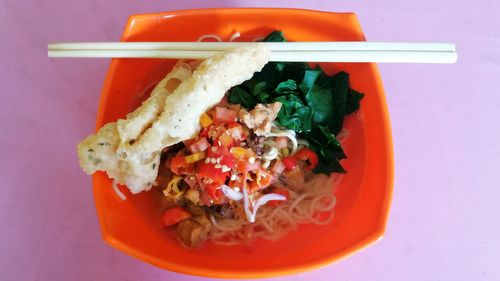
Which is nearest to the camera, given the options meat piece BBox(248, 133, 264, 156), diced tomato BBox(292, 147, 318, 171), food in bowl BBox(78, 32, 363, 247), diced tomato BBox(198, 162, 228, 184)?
food in bowl BBox(78, 32, 363, 247)

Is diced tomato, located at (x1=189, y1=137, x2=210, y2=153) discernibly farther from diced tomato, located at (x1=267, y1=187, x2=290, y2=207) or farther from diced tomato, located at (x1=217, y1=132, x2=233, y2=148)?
diced tomato, located at (x1=267, y1=187, x2=290, y2=207)

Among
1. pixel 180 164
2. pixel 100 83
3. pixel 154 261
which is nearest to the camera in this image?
pixel 154 261

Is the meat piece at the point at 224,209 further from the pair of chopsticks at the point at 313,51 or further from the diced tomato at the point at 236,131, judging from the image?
the pair of chopsticks at the point at 313,51

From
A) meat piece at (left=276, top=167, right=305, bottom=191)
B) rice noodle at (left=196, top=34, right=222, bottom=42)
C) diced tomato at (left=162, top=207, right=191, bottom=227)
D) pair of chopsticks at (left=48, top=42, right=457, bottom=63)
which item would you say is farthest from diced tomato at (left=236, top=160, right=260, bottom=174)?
rice noodle at (left=196, top=34, right=222, bottom=42)

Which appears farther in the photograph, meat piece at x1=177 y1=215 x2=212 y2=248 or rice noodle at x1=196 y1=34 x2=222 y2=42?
rice noodle at x1=196 y1=34 x2=222 y2=42

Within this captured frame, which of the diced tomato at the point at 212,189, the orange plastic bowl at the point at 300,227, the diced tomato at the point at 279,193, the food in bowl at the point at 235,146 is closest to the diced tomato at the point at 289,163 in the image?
the food in bowl at the point at 235,146

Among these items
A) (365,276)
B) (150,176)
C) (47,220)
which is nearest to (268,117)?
(150,176)

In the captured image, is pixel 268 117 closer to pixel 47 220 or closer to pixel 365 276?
pixel 365 276

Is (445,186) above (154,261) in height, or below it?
below
